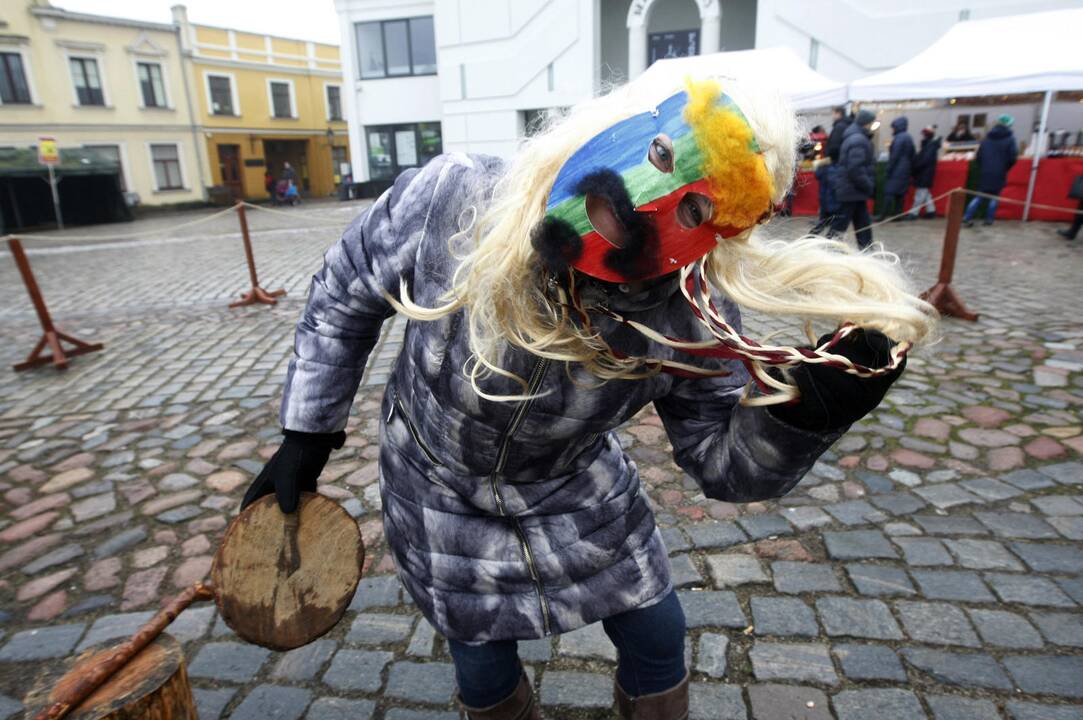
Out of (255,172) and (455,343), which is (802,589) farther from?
(255,172)

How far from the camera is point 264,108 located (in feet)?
110

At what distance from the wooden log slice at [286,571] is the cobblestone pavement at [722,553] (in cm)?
Answer: 76

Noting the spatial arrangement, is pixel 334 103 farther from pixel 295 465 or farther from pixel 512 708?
pixel 512 708

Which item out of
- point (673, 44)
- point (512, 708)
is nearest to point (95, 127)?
point (673, 44)

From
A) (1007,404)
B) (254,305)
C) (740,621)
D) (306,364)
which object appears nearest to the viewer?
(306,364)

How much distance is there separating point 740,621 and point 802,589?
0.33 metres

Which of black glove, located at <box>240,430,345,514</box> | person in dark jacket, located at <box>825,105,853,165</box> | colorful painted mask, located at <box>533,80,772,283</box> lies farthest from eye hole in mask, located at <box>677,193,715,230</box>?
person in dark jacket, located at <box>825,105,853,165</box>

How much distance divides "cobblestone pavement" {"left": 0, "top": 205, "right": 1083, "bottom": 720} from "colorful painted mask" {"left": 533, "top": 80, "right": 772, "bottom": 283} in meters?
1.64

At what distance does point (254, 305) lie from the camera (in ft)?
25.6

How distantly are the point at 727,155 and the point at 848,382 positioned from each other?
383mm

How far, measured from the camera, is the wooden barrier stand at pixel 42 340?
5.78m

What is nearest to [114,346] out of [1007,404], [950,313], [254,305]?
[254,305]

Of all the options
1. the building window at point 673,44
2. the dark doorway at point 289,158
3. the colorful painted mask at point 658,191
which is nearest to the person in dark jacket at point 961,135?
the building window at point 673,44

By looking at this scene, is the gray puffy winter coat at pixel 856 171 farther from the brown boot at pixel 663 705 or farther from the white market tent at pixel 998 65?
the brown boot at pixel 663 705
